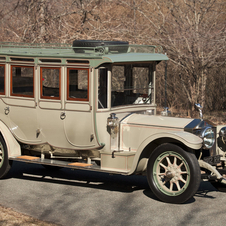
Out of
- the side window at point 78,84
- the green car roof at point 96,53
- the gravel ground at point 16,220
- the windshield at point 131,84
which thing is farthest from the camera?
the windshield at point 131,84

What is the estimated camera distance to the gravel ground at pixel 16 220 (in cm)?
507

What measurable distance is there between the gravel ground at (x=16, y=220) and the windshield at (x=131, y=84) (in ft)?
7.44

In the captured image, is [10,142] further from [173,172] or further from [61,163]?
[173,172]

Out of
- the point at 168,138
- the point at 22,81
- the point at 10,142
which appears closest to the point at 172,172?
the point at 168,138

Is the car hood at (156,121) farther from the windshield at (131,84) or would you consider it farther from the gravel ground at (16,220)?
the gravel ground at (16,220)

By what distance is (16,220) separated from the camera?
205 inches

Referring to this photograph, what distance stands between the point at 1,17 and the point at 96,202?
12713 millimetres

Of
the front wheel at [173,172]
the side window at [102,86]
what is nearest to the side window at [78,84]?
the side window at [102,86]

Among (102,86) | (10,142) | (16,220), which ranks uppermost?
(102,86)

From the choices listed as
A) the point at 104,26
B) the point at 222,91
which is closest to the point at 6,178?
the point at 222,91

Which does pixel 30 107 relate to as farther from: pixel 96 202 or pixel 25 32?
pixel 25 32

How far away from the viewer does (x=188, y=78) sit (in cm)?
1277

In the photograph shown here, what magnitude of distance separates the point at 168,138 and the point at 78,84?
165 centimetres

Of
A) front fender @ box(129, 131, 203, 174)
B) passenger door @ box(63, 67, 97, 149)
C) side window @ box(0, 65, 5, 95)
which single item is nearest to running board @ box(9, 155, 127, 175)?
passenger door @ box(63, 67, 97, 149)
